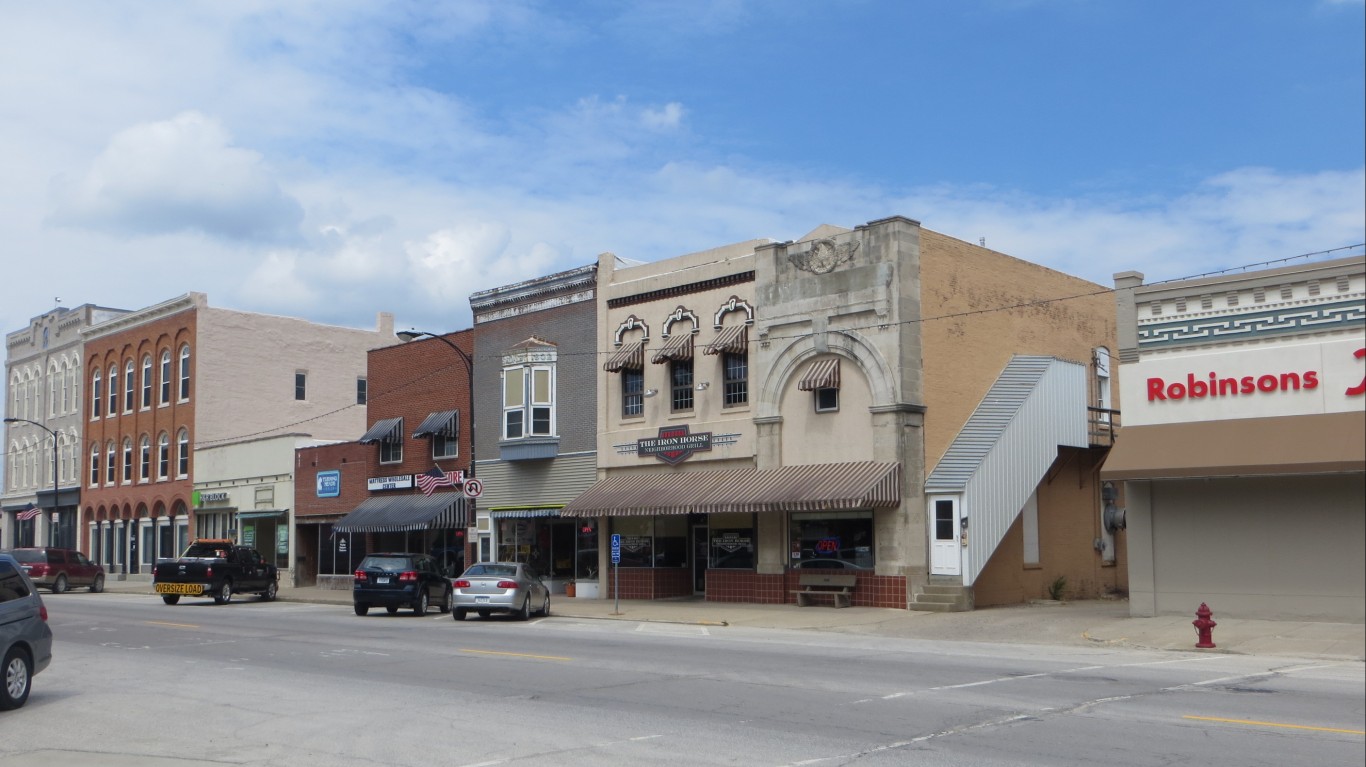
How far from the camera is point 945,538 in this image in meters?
28.4

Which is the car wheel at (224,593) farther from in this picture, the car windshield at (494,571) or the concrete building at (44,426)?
the concrete building at (44,426)

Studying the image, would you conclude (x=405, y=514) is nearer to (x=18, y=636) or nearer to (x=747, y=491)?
(x=747, y=491)

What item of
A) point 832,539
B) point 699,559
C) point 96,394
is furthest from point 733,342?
point 96,394

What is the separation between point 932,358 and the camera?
1171 inches

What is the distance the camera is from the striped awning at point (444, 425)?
133ft

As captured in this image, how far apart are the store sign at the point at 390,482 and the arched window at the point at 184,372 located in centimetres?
1546

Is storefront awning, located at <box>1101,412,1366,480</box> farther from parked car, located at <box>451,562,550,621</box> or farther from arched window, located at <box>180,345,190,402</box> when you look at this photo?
arched window, located at <box>180,345,190,402</box>

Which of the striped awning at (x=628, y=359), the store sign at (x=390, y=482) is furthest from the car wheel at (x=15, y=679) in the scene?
the store sign at (x=390, y=482)

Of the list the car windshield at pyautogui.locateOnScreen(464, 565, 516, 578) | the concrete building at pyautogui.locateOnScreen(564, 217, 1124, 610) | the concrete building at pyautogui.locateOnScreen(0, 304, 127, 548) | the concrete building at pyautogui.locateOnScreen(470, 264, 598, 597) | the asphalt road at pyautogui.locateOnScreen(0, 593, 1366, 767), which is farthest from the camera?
the concrete building at pyautogui.locateOnScreen(0, 304, 127, 548)

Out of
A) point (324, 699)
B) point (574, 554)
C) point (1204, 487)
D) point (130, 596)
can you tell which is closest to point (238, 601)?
point (130, 596)

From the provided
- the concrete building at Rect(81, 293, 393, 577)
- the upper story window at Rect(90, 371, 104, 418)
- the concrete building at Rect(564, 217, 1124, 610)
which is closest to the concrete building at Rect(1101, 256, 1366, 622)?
the concrete building at Rect(564, 217, 1124, 610)

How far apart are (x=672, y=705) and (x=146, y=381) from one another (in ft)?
167

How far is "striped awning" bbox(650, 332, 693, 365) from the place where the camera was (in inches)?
1312

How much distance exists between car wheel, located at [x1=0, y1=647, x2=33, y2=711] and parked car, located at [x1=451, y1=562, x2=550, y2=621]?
1412cm
